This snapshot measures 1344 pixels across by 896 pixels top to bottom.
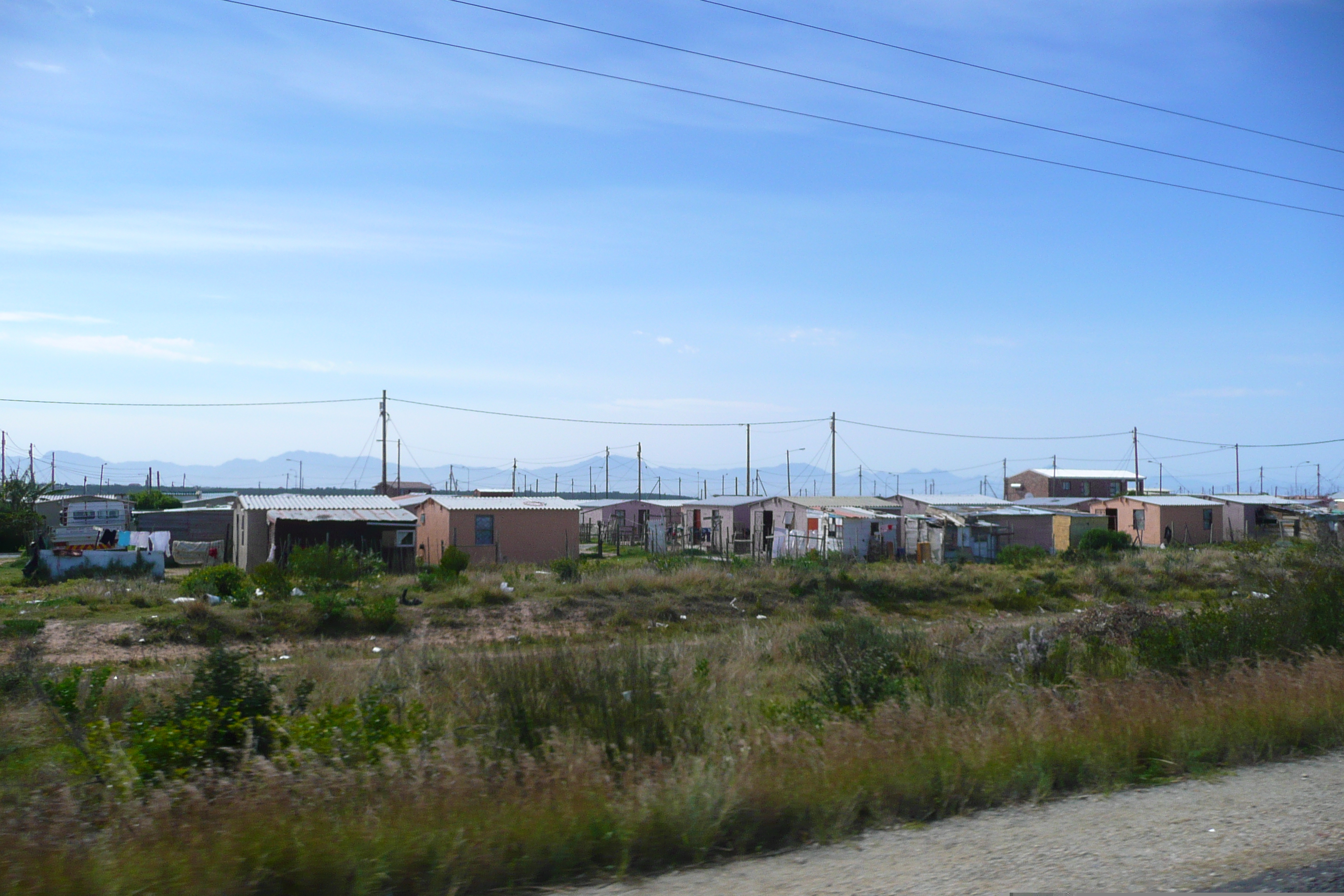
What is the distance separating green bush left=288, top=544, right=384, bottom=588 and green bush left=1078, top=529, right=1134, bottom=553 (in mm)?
30675

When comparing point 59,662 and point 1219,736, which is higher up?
point 1219,736

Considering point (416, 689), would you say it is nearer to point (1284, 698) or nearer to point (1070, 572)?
point (1284, 698)

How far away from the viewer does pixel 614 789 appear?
5.87 meters

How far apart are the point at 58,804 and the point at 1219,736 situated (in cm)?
738

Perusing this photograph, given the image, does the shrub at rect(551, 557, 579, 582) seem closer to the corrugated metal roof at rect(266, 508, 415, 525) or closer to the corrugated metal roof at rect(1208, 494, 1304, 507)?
the corrugated metal roof at rect(266, 508, 415, 525)

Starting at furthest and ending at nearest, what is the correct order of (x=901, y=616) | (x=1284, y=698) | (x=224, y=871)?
(x=901, y=616), (x=1284, y=698), (x=224, y=871)

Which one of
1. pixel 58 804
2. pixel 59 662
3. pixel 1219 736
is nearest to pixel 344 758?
pixel 58 804

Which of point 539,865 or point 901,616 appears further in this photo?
point 901,616

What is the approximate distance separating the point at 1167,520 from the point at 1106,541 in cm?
1040

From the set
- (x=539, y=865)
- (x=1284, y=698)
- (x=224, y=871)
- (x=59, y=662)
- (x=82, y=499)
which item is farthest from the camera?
(x=82, y=499)

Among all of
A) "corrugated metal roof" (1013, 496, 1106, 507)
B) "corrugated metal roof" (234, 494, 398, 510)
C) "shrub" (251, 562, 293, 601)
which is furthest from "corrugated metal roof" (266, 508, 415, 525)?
"corrugated metal roof" (1013, 496, 1106, 507)

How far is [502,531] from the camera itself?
3775cm

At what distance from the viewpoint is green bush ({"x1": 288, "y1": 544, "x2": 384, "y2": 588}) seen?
2659 centimetres

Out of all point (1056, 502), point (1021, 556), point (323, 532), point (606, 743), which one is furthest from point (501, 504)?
point (1056, 502)
